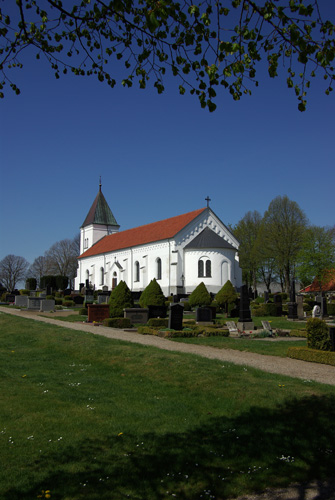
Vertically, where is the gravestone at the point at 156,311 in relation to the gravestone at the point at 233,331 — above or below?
above

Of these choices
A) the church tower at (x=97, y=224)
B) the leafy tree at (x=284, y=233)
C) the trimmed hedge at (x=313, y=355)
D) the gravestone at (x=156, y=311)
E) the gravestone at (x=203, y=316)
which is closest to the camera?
the trimmed hedge at (x=313, y=355)

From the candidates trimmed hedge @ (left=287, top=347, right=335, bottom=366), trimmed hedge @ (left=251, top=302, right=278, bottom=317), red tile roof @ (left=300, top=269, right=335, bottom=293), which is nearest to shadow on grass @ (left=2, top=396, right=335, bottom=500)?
Result: trimmed hedge @ (left=287, top=347, right=335, bottom=366)

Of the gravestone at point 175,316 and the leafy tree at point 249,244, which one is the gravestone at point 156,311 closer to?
the gravestone at point 175,316

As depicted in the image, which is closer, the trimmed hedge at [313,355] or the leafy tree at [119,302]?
the trimmed hedge at [313,355]

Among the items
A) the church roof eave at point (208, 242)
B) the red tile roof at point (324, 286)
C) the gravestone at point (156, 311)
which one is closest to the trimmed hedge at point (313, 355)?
the gravestone at point (156, 311)

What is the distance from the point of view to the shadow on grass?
4004mm

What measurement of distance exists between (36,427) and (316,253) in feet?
133

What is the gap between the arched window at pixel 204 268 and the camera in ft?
137

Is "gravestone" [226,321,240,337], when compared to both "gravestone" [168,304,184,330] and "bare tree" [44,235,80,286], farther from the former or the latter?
"bare tree" [44,235,80,286]

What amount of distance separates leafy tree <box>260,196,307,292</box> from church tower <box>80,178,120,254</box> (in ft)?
78.7

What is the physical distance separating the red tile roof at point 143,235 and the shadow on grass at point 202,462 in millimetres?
38007

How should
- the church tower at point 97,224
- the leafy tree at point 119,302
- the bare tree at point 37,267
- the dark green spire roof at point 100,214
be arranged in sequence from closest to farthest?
the leafy tree at point 119,302 → the church tower at point 97,224 → the dark green spire roof at point 100,214 → the bare tree at point 37,267

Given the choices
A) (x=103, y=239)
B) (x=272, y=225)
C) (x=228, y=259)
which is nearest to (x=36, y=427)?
(x=228, y=259)

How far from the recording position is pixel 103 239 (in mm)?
62500
